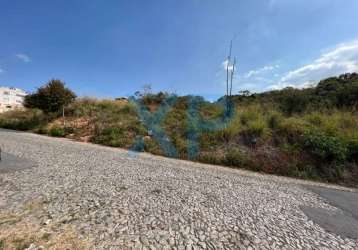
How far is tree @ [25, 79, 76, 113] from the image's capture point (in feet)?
42.0

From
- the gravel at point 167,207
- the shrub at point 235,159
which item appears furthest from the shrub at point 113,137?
the shrub at point 235,159

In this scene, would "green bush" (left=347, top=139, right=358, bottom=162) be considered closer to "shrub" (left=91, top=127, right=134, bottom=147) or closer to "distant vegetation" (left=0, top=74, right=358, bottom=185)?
"distant vegetation" (left=0, top=74, right=358, bottom=185)

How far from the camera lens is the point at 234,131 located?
8.94 meters

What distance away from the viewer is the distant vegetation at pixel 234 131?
6.86 metres

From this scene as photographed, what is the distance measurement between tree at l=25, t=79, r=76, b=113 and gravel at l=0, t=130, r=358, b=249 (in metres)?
9.53

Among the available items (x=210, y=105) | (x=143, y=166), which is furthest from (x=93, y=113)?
(x=143, y=166)

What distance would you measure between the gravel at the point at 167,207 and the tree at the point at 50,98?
9528 millimetres

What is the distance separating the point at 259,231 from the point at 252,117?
26.9 feet

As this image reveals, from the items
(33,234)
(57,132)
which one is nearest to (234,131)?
(33,234)

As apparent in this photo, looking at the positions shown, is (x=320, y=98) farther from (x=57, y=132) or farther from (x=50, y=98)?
(x=50, y=98)

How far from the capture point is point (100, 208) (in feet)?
9.56

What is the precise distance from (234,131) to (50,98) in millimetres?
11775

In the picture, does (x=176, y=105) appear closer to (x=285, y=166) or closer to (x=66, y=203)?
(x=285, y=166)

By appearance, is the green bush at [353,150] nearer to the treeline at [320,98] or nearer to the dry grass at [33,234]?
the treeline at [320,98]
